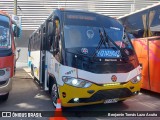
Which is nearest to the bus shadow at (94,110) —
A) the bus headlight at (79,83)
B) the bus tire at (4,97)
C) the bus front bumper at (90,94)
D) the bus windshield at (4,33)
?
the bus front bumper at (90,94)

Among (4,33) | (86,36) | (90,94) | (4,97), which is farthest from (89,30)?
(4,97)

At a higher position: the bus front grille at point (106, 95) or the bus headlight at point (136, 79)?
the bus headlight at point (136, 79)

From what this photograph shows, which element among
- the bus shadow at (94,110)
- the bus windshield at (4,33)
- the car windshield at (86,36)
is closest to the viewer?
the car windshield at (86,36)

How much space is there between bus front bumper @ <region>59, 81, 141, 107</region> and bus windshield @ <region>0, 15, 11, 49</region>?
7.82 ft

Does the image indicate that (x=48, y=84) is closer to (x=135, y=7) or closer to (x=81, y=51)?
(x=81, y=51)

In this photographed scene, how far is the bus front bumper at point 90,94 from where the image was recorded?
227 inches

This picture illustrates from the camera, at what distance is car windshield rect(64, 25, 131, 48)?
20.4 feet

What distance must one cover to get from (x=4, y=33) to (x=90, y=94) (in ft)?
11.2

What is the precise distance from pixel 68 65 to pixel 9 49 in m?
2.25

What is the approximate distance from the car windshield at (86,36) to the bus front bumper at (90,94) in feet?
3.45

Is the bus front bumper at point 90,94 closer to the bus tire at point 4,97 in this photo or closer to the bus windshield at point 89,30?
the bus windshield at point 89,30

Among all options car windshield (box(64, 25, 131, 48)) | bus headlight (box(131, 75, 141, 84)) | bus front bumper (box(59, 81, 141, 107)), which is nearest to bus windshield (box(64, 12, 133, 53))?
car windshield (box(64, 25, 131, 48))

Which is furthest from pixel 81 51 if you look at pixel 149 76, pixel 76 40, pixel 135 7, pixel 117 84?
pixel 135 7

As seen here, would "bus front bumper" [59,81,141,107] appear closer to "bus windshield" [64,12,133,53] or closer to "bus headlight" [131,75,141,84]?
"bus headlight" [131,75,141,84]
